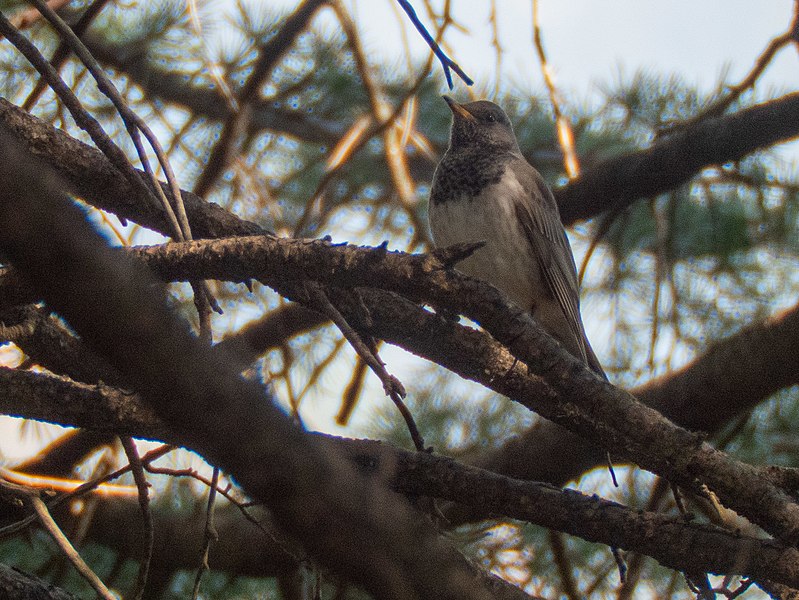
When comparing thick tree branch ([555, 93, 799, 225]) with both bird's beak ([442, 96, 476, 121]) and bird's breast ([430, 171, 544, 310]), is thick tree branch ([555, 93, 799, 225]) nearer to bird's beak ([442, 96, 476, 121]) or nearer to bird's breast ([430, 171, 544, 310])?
bird's breast ([430, 171, 544, 310])

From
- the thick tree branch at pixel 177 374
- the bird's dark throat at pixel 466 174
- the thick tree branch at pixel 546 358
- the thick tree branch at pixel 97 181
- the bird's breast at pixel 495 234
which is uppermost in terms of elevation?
the bird's dark throat at pixel 466 174

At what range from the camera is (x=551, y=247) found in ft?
13.2

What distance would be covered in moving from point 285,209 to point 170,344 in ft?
14.5

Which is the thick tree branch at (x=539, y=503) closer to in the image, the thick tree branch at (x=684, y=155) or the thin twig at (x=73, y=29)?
the thin twig at (x=73, y=29)

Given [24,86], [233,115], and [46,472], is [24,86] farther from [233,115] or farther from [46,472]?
[46,472]

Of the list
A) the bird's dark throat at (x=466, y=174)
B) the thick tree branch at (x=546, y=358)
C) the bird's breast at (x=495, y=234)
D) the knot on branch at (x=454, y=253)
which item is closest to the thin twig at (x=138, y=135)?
the thick tree branch at (x=546, y=358)

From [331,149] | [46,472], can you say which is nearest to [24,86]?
[331,149]

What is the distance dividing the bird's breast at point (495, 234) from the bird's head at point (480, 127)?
657 millimetres

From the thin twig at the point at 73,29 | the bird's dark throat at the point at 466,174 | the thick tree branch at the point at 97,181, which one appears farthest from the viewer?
the bird's dark throat at the point at 466,174

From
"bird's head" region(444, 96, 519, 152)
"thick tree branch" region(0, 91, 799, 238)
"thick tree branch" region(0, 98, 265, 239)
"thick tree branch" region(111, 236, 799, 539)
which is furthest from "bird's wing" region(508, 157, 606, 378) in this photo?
"thick tree branch" region(111, 236, 799, 539)

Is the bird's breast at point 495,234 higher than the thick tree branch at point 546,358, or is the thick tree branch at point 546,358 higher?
the bird's breast at point 495,234

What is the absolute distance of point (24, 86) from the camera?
184 inches

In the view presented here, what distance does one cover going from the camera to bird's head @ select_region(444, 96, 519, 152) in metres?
4.59

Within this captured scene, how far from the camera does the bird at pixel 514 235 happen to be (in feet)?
12.7
